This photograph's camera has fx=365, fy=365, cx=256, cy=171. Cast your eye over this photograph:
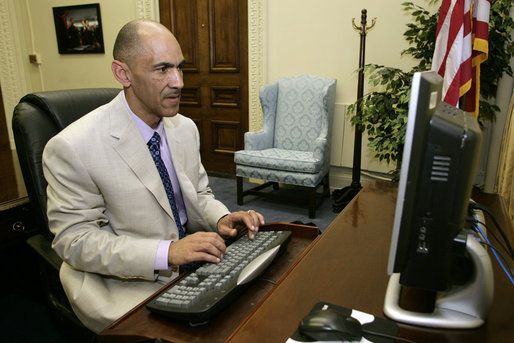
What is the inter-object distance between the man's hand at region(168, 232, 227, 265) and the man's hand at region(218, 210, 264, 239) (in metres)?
0.13

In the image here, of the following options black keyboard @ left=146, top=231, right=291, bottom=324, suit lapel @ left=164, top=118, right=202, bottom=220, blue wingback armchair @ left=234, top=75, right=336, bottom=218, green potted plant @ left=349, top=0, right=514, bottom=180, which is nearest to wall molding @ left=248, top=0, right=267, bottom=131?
blue wingback armchair @ left=234, top=75, right=336, bottom=218

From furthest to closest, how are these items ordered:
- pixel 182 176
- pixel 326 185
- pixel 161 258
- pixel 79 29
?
pixel 79 29
pixel 326 185
pixel 182 176
pixel 161 258

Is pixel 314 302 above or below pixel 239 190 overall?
above

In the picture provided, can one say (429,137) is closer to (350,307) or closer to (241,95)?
(350,307)

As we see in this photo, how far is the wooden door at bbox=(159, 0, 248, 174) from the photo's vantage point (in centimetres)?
403

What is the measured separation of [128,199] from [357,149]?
2.70 metres

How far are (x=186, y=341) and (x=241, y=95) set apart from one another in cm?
371

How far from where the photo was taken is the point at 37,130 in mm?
1104

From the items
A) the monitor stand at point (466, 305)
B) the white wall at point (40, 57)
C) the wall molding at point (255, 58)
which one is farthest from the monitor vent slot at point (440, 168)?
the white wall at point (40, 57)

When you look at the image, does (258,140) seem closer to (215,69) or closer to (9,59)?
(215,69)

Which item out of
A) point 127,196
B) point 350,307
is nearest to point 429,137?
point 350,307

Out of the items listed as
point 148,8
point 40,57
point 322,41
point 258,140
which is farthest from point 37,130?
point 40,57

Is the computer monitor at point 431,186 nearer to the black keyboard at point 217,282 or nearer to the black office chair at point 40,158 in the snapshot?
the black keyboard at point 217,282

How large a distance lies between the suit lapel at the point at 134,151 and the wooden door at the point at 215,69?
120 inches
